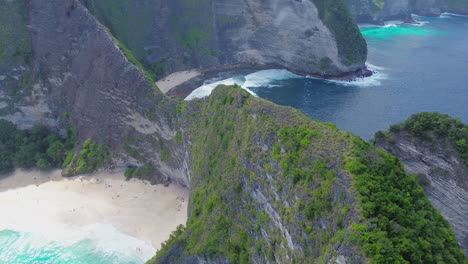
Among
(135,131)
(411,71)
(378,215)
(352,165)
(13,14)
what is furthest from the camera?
(411,71)

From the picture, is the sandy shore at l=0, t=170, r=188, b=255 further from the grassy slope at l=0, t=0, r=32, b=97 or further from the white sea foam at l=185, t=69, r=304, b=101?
the white sea foam at l=185, t=69, r=304, b=101

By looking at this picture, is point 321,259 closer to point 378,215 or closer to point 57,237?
point 378,215

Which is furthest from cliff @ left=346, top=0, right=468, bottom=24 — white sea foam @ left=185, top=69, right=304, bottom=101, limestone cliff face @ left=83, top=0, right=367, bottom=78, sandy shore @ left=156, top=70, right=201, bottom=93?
sandy shore @ left=156, top=70, right=201, bottom=93

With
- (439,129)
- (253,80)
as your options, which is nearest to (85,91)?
(253,80)

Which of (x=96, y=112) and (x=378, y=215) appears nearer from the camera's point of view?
(x=378, y=215)

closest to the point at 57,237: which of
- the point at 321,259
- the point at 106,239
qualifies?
the point at 106,239

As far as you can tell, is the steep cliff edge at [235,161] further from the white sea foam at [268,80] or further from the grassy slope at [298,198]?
the white sea foam at [268,80]

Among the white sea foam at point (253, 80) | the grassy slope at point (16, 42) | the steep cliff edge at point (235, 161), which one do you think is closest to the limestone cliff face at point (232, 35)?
the white sea foam at point (253, 80)

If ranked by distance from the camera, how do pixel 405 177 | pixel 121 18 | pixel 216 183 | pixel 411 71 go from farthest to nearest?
1. pixel 411 71
2. pixel 121 18
3. pixel 216 183
4. pixel 405 177
